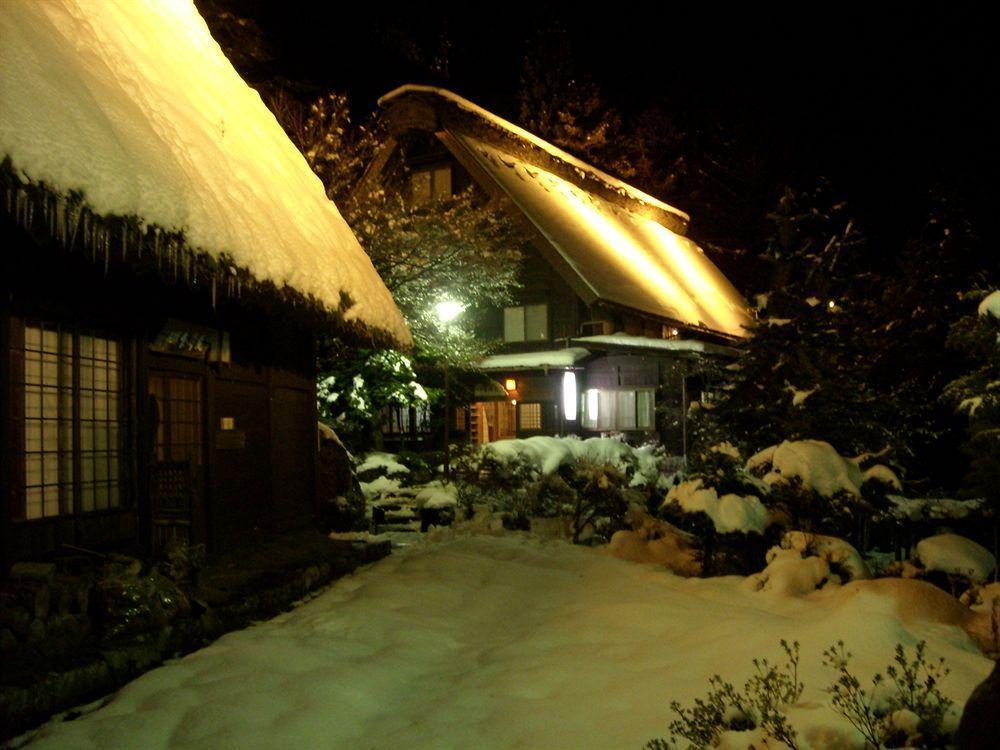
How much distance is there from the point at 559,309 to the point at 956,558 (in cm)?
1443

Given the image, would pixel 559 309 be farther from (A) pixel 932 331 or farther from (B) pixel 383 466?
(A) pixel 932 331

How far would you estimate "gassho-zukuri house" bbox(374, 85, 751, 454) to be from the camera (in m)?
17.9

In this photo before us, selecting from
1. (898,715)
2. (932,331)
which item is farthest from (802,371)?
(898,715)

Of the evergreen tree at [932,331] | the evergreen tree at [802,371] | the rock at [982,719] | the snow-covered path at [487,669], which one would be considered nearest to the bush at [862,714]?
the snow-covered path at [487,669]

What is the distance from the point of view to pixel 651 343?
57.7 feet

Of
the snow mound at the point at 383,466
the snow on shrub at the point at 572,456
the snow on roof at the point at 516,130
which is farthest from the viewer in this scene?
the snow on roof at the point at 516,130

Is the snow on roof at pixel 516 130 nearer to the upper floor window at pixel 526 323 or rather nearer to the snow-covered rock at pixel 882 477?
the upper floor window at pixel 526 323

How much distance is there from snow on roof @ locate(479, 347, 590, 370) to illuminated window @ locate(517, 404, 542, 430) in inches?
54.2

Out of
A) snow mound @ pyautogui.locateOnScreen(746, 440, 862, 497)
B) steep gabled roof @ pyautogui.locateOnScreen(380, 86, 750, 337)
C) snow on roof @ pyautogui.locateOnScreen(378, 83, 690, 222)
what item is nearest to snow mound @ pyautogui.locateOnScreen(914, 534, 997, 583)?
snow mound @ pyautogui.locateOnScreen(746, 440, 862, 497)

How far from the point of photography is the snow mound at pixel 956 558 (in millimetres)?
6176

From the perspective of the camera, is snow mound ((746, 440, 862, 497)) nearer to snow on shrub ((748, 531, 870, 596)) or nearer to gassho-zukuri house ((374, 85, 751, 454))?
snow on shrub ((748, 531, 870, 596))

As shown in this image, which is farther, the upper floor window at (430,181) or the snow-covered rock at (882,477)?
the upper floor window at (430,181)

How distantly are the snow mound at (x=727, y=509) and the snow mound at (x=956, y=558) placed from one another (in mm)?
1348

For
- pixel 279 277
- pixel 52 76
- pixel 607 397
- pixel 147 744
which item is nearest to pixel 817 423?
pixel 279 277
